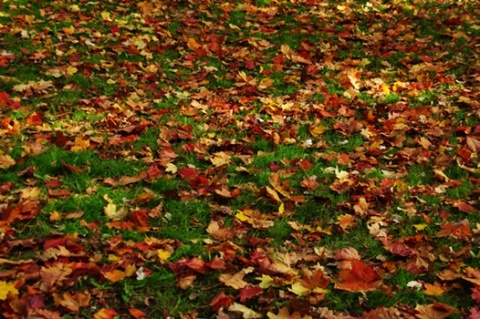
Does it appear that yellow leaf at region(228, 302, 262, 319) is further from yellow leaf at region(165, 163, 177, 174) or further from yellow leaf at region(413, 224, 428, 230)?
yellow leaf at region(165, 163, 177, 174)

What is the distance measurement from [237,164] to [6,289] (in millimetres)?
1899

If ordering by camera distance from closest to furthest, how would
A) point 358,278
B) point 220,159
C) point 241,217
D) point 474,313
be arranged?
point 474,313, point 358,278, point 241,217, point 220,159

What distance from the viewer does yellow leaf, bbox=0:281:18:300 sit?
2621 millimetres

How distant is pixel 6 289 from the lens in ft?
8.71

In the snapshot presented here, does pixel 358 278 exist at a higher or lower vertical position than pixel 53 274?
higher

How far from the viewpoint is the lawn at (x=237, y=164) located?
2826 mm

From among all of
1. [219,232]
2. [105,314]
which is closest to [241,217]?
[219,232]

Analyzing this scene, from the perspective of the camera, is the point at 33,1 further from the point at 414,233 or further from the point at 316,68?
the point at 414,233

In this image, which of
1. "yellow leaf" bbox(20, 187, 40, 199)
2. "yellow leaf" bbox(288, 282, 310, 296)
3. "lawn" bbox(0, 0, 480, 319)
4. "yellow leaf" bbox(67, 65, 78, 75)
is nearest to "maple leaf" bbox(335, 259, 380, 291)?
"lawn" bbox(0, 0, 480, 319)

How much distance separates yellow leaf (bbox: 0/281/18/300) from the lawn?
0.9 inches

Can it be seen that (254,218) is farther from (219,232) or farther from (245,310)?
(245,310)

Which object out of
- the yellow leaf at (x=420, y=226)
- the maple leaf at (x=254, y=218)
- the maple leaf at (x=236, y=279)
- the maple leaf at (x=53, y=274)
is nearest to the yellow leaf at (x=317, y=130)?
the maple leaf at (x=254, y=218)

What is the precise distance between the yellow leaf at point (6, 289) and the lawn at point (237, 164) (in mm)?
24

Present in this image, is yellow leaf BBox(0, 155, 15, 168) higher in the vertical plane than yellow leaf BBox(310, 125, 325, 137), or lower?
lower
